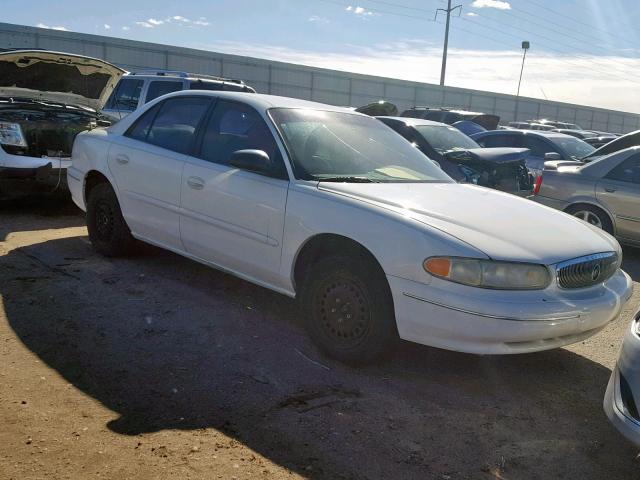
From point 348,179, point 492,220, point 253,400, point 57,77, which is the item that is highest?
point 57,77

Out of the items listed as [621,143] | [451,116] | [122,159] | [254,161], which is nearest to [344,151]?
[254,161]

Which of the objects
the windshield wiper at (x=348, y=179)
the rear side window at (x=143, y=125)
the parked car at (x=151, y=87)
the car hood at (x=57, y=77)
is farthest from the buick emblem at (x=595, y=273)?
the parked car at (x=151, y=87)

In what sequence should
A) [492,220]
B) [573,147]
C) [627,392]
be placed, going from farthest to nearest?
[573,147]
[492,220]
[627,392]

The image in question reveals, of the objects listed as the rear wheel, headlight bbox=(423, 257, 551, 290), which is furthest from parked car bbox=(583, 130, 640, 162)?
Result: headlight bbox=(423, 257, 551, 290)

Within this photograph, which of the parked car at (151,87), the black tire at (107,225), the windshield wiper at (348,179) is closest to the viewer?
the windshield wiper at (348,179)

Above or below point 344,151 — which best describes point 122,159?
below

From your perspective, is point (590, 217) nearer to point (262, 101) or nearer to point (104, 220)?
point (262, 101)

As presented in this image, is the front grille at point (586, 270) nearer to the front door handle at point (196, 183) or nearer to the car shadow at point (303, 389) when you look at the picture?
the car shadow at point (303, 389)

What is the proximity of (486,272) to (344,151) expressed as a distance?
158 cm

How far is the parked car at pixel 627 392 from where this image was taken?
8.96ft

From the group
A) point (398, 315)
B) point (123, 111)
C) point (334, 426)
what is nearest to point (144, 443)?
point (334, 426)

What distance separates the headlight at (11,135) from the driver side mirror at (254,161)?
13.9 feet

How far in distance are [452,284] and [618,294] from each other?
1.17 m

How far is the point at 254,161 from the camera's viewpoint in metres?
4.19
